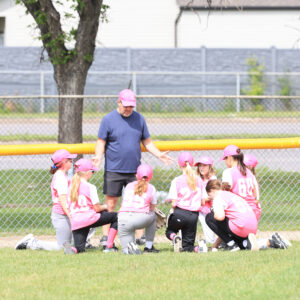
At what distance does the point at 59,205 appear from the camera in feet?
25.6

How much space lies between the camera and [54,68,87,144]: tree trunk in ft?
36.5

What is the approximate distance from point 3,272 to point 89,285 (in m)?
1.02

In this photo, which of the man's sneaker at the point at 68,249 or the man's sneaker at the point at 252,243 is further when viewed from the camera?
the man's sneaker at the point at 68,249

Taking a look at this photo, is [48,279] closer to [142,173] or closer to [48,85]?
[142,173]

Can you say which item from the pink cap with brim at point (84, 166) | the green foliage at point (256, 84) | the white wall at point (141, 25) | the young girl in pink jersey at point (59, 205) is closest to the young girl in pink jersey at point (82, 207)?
the pink cap with brim at point (84, 166)

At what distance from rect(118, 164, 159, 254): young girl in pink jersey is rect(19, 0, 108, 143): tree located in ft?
12.2

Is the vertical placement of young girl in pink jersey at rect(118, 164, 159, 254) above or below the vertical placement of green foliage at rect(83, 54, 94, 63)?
below

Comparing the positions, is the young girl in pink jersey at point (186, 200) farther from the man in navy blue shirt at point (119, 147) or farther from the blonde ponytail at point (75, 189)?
the blonde ponytail at point (75, 189)

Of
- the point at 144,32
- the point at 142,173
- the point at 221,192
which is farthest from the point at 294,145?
the point at 144,32

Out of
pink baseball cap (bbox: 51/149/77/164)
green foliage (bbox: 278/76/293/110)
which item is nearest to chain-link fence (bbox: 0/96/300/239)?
pink baseball cap (bbox: 51/149/77/164)

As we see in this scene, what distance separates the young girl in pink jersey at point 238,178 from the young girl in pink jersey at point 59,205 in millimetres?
1689

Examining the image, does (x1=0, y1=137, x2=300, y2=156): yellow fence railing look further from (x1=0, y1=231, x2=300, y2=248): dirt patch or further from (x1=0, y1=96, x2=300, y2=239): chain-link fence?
(x1=0, y1=231, x2=300, y2=248): dirt patch

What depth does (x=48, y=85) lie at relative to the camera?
26000mm

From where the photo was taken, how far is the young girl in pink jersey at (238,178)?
7773mm
